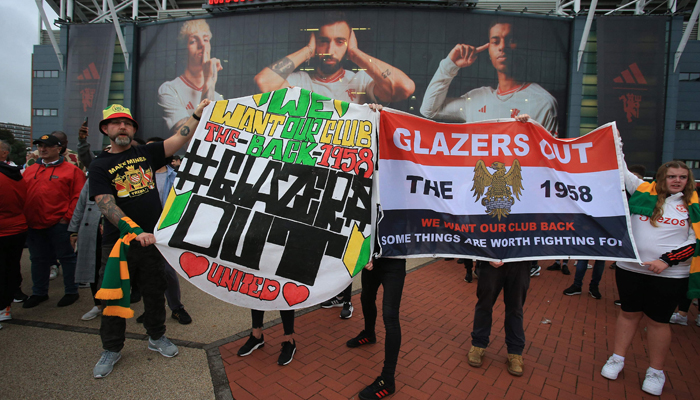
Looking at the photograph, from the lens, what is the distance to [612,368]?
310 cm

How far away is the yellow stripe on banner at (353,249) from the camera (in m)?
2.67

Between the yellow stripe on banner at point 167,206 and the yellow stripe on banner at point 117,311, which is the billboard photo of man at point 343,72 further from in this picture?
the yellow stripe on banner at point 117,311

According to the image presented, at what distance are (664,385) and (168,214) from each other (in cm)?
475

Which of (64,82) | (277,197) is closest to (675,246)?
(277,197)

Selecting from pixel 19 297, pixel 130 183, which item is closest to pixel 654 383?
pixel 130 183

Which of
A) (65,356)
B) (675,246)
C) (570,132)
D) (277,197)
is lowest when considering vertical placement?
(65,356)

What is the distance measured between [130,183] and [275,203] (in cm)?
139

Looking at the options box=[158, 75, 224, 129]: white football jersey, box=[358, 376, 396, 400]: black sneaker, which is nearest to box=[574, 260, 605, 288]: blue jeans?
box=[358, 376, 396, 400]: black sneaker

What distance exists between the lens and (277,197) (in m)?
2.84

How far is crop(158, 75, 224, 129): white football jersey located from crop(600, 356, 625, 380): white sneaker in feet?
104

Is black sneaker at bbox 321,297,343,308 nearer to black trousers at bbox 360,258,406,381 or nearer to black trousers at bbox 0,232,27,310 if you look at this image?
black trousers at bbox 360,258,406,381

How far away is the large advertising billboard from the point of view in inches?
1027

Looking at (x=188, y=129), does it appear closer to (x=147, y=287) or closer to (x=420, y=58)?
(x=147, y=287)

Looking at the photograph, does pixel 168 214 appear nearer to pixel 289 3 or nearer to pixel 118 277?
pixel 118 277
